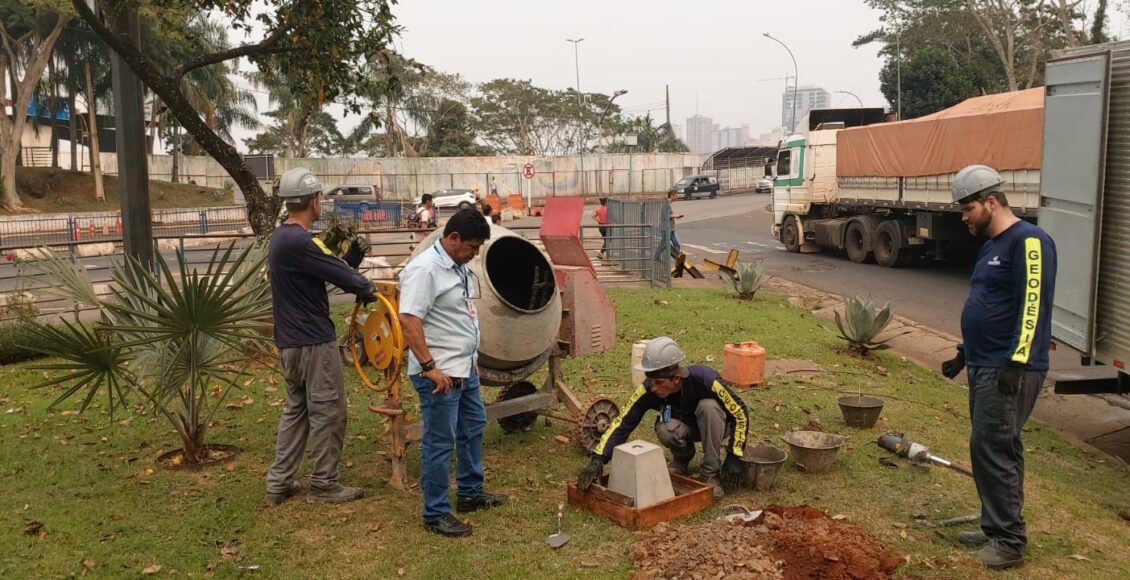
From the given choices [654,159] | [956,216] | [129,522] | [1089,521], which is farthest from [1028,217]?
[654,159]

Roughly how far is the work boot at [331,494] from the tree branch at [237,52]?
5.82 m

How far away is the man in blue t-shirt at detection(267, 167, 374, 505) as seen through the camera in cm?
488

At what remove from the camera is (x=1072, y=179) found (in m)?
6.59

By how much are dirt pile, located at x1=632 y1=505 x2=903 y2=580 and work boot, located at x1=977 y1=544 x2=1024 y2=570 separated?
45 cm

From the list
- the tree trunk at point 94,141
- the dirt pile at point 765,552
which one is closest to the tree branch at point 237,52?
the dirt pile at point 765,552

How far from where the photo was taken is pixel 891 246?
741 inches

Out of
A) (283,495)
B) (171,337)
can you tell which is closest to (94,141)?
(171,337)

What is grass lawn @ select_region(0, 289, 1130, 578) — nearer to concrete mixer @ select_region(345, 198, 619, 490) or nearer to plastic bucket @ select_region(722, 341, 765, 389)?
plastic bucket @ select_region(722, 341, 765, 389)

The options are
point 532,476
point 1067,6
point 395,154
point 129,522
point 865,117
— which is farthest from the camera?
point 395,154

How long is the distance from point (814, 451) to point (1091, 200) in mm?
2941

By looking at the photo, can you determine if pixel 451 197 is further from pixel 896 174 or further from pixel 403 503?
pixel 403 503

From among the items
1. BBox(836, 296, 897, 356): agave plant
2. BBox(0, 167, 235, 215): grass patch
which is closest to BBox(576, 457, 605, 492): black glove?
BBox(836, 296, 897, 356): agave plant

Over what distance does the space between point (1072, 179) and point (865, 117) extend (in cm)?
1772

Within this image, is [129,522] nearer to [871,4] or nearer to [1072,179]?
[1072,179]
